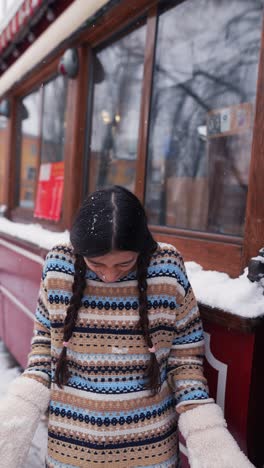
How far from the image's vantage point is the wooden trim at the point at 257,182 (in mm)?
1395

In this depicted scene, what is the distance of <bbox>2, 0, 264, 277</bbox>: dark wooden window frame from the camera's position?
142 cm

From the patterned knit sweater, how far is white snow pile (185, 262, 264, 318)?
11 cm

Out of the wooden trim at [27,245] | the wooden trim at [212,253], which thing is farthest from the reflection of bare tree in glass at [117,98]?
the wooden trim at [212,253]

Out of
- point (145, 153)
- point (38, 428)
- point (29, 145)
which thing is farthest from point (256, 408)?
point (29, 145)

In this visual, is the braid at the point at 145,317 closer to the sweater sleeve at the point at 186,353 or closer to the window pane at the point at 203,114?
the sweater sleeve at the point at 186,353

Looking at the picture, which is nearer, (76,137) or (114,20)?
(114,20)

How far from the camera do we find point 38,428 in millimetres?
2594

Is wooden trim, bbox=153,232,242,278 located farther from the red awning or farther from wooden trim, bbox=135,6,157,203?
the red awning

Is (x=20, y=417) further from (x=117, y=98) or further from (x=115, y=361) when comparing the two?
(x=117, y=98)

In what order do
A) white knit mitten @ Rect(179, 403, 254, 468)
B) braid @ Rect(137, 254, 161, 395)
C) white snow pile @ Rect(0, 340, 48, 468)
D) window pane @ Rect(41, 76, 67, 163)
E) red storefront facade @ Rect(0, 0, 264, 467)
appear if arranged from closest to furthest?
white knit mitten @ Rect(179, 403, 254, 468) → braid @ Rect(137, 254, 161, 395) → red storefront facade @ Rect(0, 0, 264, 467) → white snow pile @ Rect(0, 340, 48, 468) → window pane @ Rect(41, 76, 67, 163)

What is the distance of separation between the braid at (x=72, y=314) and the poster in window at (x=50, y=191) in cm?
186

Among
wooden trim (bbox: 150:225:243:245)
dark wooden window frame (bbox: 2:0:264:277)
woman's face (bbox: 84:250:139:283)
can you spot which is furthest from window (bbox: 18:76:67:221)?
woman's face (bbox: 84:250:139:283)

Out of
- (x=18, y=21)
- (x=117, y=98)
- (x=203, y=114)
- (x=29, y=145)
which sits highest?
(x=18, y=21)

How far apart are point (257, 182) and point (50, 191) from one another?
7.12 feet
